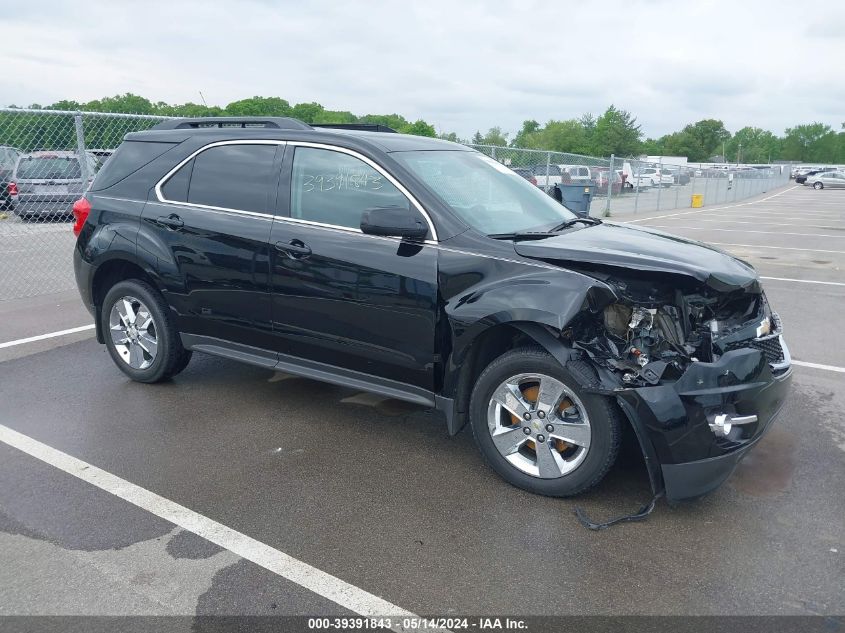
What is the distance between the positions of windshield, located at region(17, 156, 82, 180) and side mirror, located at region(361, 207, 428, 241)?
7186mm

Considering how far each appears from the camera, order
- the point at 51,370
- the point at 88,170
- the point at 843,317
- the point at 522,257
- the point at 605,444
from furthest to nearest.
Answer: the point at 88,170, the point at 843,317, the point at 51,370, the point at 522,257, the point at 605,444

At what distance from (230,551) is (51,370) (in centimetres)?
340

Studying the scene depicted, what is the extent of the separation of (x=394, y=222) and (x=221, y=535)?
1.81 metres

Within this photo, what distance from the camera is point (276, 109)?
6756cm

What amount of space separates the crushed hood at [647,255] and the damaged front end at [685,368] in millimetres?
38

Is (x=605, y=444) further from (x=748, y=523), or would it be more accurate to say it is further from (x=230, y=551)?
(x=230, y=551)

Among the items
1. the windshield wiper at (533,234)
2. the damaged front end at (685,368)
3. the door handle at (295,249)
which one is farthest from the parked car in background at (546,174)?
the damaged front end at (685,368)

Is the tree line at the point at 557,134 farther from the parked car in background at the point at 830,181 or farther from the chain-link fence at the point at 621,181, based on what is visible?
the parked car in background at the point at 830,181

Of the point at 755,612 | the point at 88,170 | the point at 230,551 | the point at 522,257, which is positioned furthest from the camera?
the point at 88,170

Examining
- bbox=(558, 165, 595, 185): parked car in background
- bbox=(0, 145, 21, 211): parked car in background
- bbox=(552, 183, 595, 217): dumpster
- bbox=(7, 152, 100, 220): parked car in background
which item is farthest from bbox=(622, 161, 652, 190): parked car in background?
bbox=(0, 145, 21, 211): parked car in background

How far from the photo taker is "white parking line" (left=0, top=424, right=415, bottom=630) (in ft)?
9.51

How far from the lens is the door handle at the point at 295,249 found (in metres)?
4.34

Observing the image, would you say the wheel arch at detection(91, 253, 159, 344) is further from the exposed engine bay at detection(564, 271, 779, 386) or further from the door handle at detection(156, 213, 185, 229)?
the exposed engine bay at detection(564, 271, 779, 386)

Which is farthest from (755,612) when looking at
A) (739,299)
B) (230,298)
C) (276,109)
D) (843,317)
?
(276,109)
